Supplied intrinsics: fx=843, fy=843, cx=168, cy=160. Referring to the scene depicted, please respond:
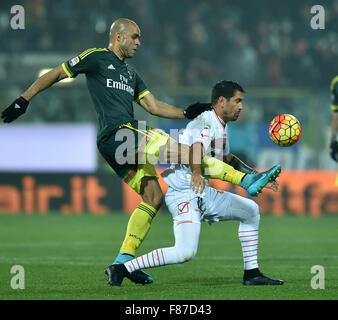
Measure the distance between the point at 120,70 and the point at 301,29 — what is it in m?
12.8

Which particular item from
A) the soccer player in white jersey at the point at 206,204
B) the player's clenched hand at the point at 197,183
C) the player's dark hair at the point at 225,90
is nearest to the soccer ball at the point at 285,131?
the soccer player in white jersey at the point at 206,204

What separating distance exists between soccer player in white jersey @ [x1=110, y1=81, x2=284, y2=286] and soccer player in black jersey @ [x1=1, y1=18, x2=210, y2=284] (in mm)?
158

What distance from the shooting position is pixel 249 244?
7.16 meters

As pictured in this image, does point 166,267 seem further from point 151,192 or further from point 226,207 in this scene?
point 226,207

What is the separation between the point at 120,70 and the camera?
750 cm

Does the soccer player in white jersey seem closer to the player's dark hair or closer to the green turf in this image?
the player's dark hair

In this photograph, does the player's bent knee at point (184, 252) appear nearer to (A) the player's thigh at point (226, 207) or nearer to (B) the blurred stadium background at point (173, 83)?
(A) the player's thigh at point (226, 207)

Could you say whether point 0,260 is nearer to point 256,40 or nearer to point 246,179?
point 246,179

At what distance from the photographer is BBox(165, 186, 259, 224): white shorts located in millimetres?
7051

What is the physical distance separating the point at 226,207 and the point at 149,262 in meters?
0.84

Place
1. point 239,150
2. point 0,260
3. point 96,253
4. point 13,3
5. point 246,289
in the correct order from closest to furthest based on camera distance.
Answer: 1. point 246,289
2. point 0,260
3. point 96,253
4. point 239,150
5. point 13,3

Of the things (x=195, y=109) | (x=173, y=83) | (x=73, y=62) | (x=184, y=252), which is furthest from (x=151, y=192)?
(x=173, y=83)

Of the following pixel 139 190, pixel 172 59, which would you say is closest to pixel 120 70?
pixel 139 190

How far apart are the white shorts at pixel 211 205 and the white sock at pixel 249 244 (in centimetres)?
7
